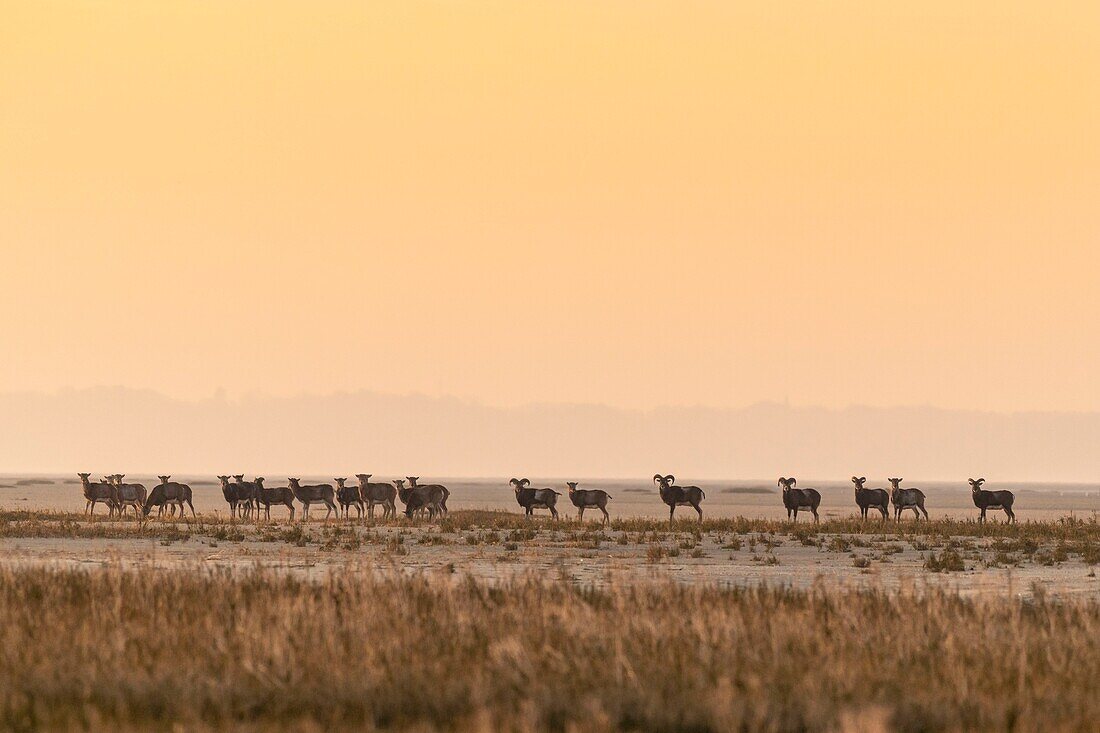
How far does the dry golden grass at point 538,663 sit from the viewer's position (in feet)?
36.7

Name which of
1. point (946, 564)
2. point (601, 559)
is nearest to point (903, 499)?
point (946, 564)

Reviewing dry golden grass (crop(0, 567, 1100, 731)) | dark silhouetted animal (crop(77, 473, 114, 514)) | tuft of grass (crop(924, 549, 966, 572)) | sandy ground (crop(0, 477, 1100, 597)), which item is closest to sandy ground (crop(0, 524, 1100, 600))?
sandy ground (crop(0, 477, 1100, 597))

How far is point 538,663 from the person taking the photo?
1288cm

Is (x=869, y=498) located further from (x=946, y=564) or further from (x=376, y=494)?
(x=946, y=564)

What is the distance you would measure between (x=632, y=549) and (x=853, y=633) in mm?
21005

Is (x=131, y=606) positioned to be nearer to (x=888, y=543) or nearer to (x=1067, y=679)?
(x=1067, y=679)

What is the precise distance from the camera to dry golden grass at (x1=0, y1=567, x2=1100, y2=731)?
11195 millimetres

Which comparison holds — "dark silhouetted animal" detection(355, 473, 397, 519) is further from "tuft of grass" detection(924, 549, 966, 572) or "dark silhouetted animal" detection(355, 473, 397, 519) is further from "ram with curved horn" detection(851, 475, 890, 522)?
"tuft of grass" detection(924, 549, 966, 572)

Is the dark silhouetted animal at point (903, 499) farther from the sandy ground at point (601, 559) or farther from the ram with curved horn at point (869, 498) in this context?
the sandy ground at point (601, 559)

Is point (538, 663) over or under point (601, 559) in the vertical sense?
over

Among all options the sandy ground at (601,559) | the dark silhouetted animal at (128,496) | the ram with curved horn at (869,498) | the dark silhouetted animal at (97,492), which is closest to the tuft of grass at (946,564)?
the sandy ground at (601,559)

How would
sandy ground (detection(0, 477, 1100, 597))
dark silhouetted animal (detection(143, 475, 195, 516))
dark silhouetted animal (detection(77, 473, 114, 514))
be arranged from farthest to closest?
1. dark silhouetted animal (detection(143, 475, 195, 516))
2. dark silhouetted animal (detection(77, 473, 114, 514))
3. sandy ground (detection(0, 477, 1100, 597))

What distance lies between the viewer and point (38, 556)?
102ft

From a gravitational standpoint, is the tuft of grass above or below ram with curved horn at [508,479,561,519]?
below
